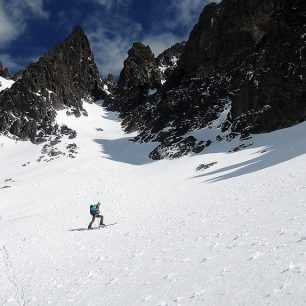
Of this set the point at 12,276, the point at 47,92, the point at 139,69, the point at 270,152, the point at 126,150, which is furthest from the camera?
the point at 139,69

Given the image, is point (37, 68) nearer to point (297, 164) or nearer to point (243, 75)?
point (243, 75)

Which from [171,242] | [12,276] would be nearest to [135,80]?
[171,242]

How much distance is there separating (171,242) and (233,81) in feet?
234

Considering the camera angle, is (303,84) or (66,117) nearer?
(303,84)

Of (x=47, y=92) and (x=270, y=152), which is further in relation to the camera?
(x=47, y=92)

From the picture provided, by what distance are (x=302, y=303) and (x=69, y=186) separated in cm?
4740

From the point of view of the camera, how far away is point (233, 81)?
82688 mm

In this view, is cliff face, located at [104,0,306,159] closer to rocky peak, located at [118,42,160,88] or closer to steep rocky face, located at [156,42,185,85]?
rocky peak, located at [118,42,160,88]

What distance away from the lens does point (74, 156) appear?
3115 inches

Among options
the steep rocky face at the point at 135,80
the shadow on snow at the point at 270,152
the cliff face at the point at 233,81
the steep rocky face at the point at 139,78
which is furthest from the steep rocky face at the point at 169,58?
the shadow on snow at the point at 270,152

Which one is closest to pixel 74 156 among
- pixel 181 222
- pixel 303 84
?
pixel 303 84

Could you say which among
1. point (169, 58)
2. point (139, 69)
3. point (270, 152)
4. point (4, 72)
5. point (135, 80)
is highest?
point (4, 72)

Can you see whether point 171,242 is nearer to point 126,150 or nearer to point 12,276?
point 12,276

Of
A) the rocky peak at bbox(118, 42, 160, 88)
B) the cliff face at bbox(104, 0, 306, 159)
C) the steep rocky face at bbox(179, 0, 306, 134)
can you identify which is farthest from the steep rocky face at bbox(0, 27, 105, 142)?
the steep rocky face at bbox(179, 0, 306, 134)
